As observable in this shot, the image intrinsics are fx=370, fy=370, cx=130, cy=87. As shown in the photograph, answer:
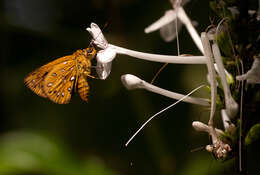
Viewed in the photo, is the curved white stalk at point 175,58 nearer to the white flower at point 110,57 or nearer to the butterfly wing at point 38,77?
the white flower at point 110,57

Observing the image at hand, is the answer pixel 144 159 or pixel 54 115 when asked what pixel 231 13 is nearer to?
pixel 144 159

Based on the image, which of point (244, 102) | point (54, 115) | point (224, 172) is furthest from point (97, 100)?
point (244, 102)

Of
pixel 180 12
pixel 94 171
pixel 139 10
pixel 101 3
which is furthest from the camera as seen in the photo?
pixel 139 10

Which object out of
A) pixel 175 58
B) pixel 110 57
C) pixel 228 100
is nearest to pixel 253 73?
pixel 228 100

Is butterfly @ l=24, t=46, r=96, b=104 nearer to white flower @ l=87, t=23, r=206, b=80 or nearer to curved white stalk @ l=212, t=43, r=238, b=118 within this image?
white flower @ l=87, t=23, r=206, b=80

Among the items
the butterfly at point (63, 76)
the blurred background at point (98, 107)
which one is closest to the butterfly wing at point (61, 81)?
the butterfly at point (63, 76)

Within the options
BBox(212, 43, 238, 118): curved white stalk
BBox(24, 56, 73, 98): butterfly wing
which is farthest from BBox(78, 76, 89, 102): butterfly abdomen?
BBox(212, 43, 238, 118): curved white stalk
